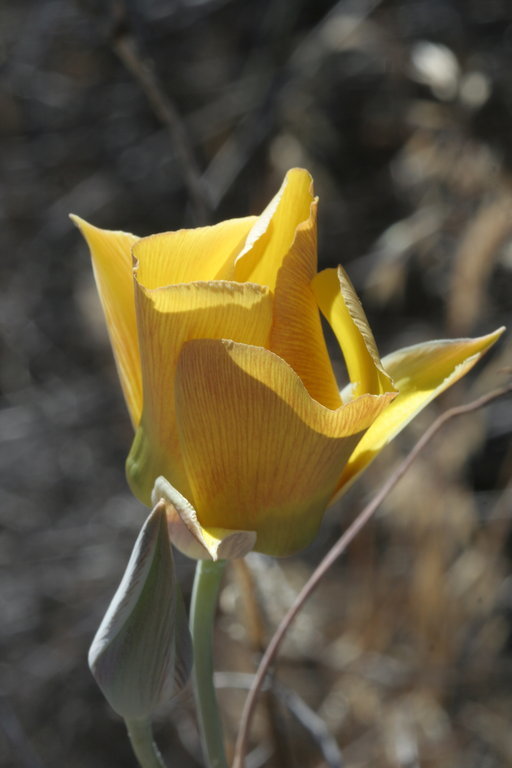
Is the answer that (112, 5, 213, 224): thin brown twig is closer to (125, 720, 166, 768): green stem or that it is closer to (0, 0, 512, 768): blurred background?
(0, 0, 512, 768): blurred background

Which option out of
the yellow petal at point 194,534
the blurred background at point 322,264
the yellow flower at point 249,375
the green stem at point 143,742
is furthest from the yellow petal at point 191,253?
the blurred background at point 322,264

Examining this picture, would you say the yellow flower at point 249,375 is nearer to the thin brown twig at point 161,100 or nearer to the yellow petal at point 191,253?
the yellow petal at point 191,253

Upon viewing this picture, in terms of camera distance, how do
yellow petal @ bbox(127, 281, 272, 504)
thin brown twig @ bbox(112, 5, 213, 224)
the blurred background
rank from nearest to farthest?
yellow petal @ bbox(127, 281, 272, 504) → thin brown twig @ bbox(112, 5, 213, 224) → the blurred background

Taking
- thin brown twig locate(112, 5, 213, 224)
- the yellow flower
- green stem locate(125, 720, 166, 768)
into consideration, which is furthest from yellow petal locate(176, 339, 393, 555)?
thin brown twig locate(112, 5, 213, 224)

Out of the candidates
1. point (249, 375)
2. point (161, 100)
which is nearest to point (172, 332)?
point (249, 375)

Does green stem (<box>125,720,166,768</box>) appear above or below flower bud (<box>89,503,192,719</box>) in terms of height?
below

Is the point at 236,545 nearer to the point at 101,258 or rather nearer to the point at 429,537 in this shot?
the point at 101,258

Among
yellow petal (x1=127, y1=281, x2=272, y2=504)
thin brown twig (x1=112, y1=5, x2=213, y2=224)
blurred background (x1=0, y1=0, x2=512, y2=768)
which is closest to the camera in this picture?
yellow petal (x1=127, y1=281, x2=272, y2=504)
